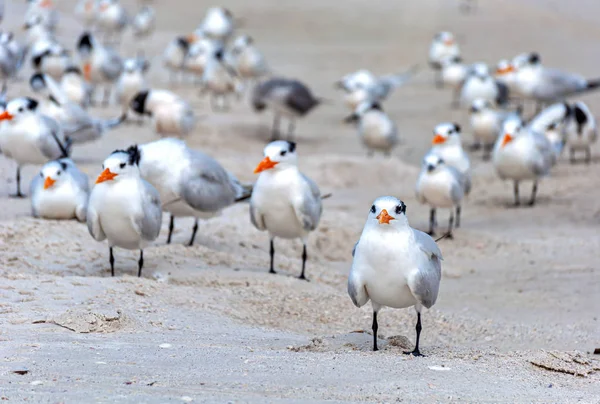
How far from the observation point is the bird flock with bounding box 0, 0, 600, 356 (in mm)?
5086

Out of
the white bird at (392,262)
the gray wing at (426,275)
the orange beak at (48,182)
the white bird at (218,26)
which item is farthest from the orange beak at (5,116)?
the white bird at (218,26)

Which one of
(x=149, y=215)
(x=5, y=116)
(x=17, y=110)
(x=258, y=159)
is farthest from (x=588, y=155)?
(x=149, y=215)

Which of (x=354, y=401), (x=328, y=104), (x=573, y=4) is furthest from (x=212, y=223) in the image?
(x=573, y=4)

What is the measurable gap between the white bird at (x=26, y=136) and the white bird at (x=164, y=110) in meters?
3.12

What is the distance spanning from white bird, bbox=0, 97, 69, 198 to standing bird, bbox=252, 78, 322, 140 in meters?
5.32

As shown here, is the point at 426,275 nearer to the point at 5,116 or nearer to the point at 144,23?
the point at 5,116

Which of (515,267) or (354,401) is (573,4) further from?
(354,401)

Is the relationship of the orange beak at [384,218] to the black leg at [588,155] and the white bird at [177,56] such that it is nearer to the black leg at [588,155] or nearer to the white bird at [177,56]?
the black leg at [588,155]

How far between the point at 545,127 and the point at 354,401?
A: 29.1 feet

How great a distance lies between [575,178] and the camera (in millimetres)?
11742

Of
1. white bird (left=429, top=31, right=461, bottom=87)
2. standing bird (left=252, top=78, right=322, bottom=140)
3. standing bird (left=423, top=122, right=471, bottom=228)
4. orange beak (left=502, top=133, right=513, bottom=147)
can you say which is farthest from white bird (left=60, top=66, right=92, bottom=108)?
white bird (left=429, top=31, right=461, bottom=87)

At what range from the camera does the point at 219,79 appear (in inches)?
601

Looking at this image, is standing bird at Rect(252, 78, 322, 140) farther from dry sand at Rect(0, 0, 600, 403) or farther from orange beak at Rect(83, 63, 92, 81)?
orange beak at Rect(83, 63, 92, 81)

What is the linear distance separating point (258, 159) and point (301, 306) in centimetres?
579
